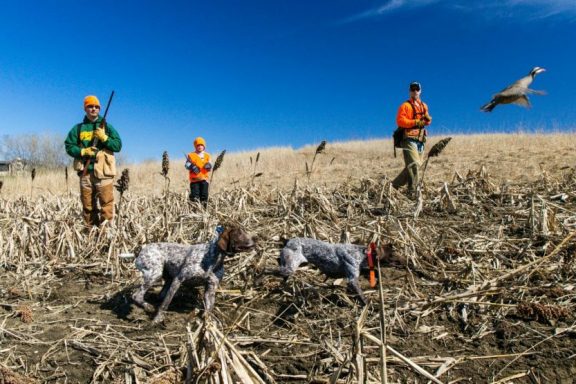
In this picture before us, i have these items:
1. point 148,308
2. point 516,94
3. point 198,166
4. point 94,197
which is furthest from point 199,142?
point 516,94

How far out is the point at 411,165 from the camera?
8.12 meters

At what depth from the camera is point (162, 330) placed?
151 inches

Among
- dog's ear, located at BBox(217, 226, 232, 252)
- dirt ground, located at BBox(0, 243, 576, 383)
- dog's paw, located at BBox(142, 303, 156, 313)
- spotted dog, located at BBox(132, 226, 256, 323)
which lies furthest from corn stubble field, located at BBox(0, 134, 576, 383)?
dog's ear, located at BBox(217, 226, 232, 252)

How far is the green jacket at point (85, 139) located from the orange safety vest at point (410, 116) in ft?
16.0

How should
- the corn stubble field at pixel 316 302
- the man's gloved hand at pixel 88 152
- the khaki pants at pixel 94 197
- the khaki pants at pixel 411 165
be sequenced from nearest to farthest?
the corn stubble field at pixel 316 302, the man's gloved hand at pixel 88 152, the khaki pants at pixel 94 197, the khaki pants at pixel 411 165

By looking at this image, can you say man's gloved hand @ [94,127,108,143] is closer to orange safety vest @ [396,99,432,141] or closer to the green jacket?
the green jacket

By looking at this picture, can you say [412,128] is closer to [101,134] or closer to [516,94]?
[101,134]

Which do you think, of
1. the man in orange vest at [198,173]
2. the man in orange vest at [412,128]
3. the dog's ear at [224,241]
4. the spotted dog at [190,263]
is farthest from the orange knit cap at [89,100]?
the man in orange vest at [412,128]

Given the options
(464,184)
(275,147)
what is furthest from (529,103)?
(275,147)

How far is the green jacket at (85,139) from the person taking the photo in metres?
6.51

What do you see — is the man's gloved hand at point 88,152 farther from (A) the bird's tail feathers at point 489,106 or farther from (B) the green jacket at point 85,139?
(A) the bird's tail feathers at point 489,106

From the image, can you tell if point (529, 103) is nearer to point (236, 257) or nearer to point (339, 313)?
point (339, 313)

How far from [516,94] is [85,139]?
19.3ft

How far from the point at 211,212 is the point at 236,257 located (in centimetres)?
178
